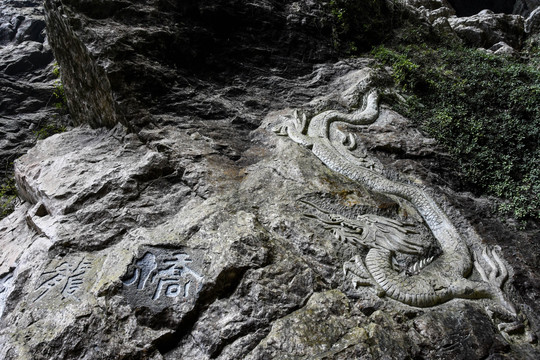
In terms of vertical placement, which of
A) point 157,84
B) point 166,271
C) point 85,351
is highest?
point 157,84

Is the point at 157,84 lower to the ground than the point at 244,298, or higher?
higher

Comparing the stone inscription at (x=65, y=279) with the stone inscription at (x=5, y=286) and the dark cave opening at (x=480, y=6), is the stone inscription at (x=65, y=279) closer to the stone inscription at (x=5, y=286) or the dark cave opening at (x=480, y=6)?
the stone inscription at (x=5, y=286)

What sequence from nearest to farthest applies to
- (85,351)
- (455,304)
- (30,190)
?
1. (85,351)
2. (455,304)
3. (30,190)

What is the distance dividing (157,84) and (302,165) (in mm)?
2515

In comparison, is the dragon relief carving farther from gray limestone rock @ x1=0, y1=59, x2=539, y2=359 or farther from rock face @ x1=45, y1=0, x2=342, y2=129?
rock face @ x1=45, y1=0, x2=342, y2=129

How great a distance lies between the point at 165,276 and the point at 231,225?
703 millimetres

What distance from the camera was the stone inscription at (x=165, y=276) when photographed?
8.68 ft

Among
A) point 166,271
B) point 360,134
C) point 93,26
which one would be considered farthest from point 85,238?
point 360,134

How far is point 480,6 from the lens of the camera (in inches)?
535

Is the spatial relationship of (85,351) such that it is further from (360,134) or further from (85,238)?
(360,134)

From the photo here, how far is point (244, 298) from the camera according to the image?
2623 millimetres

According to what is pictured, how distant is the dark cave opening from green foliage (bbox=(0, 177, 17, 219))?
15.9 metres

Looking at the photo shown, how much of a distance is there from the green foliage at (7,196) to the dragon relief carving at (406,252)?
5.20 metres

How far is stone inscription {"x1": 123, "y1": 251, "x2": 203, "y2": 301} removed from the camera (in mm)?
2646
